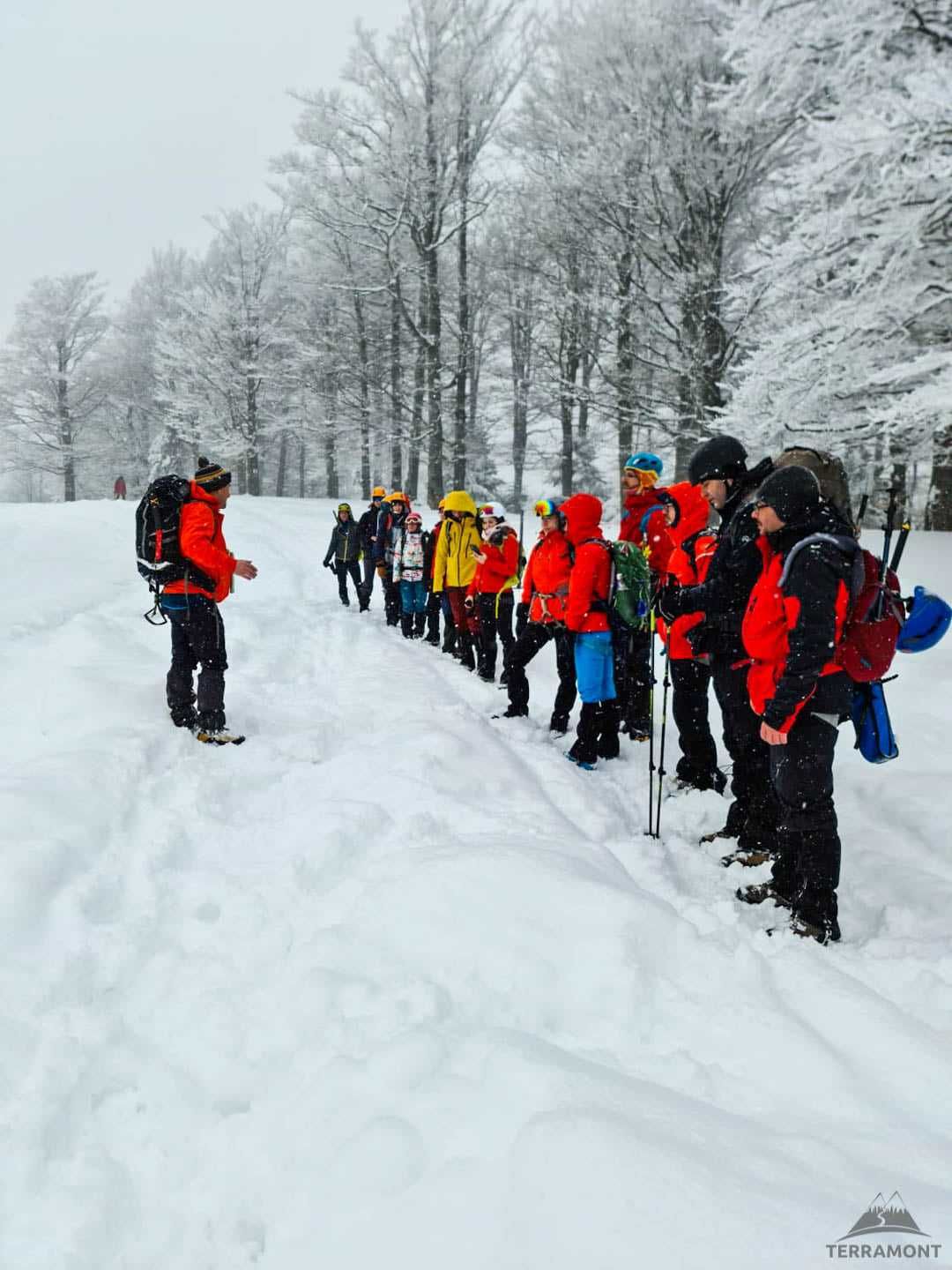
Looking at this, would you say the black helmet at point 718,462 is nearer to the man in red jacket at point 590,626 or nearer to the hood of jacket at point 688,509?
the hood of jacket at point 688,509

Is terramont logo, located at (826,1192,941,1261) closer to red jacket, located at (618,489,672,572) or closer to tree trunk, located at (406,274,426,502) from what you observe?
red jacket, located at (618,489,672,572)

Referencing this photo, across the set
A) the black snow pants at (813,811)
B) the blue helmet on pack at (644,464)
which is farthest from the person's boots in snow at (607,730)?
the black snow pants at (813,811)

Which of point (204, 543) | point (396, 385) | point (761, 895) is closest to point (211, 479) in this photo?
point (204, 543)

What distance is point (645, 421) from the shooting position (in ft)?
44.8

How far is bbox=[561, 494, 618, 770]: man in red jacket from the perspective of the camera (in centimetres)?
522

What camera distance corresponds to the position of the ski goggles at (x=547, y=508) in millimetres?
5695

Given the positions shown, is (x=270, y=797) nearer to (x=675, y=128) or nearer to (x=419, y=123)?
(x=675, y=128)

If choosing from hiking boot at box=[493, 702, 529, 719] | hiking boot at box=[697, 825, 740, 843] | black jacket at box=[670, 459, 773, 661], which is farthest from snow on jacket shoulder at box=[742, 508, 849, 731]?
hiking boot at box=[493, 702, 529, 719]

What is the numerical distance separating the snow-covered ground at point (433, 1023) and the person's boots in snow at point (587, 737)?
592 millimetres

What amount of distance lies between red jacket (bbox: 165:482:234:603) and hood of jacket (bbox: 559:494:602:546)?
8.55ft

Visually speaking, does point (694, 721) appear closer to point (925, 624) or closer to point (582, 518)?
point (582, 518)

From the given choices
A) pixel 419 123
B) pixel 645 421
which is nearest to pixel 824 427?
pixel 645 421

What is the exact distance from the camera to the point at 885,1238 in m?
1.48

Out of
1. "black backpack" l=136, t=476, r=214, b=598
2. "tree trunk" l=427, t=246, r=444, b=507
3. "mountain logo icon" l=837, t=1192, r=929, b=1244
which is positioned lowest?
"mountain logo icon" l=837, t=1192, r=929, b=1244
